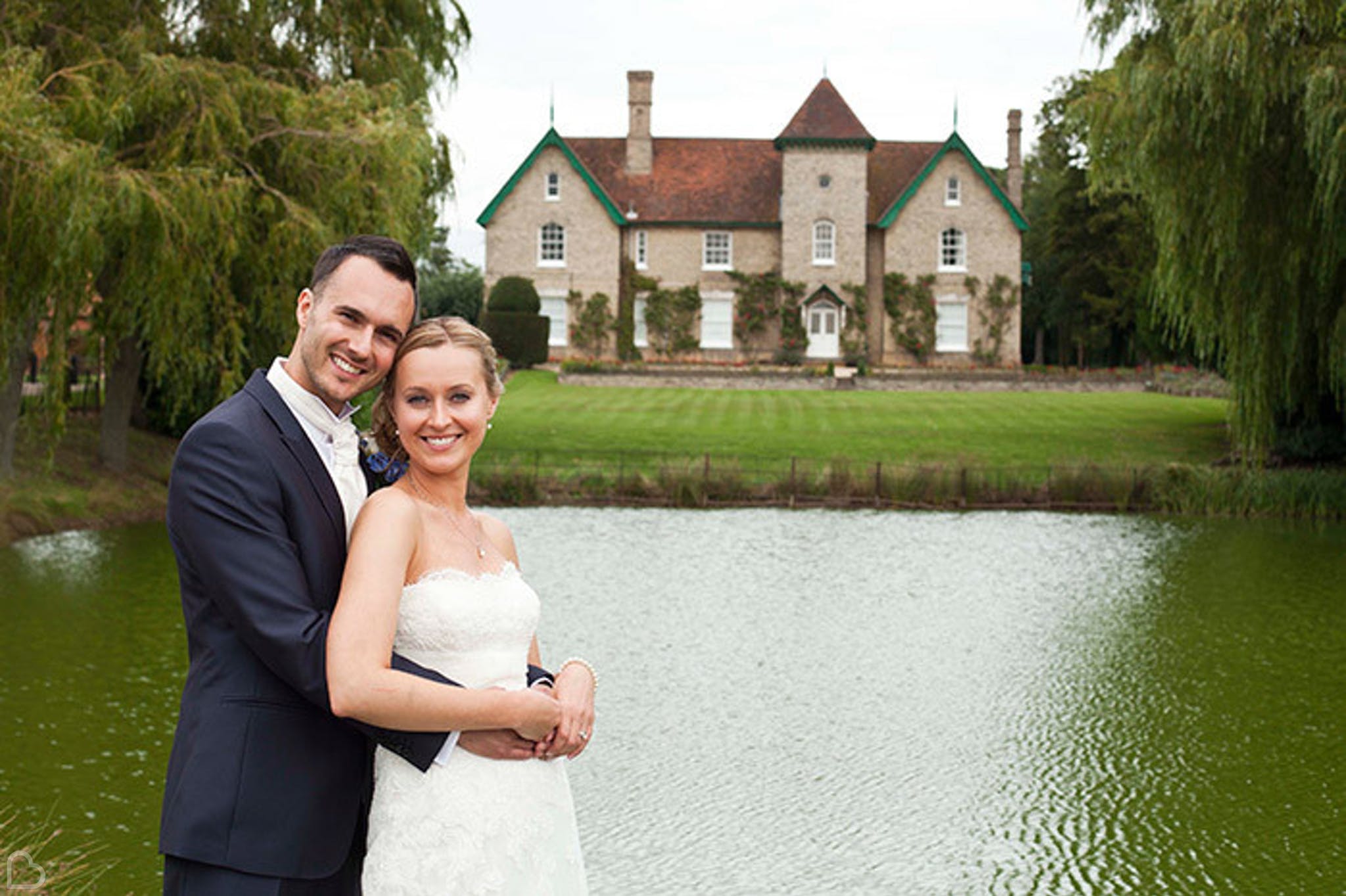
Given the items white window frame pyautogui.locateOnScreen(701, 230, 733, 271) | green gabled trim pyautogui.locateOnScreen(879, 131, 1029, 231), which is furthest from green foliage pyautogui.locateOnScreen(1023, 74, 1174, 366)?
white window frame pyautogui.locateOnScreen(701, 230, 733, 271)

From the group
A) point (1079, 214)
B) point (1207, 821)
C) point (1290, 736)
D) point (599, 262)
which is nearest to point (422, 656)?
point (1207, 821)

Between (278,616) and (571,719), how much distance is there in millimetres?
648

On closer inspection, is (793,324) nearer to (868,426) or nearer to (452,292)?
(868,426)

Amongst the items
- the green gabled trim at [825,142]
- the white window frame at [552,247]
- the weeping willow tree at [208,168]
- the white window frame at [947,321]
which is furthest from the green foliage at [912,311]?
the weeping willow tree at [208,168]

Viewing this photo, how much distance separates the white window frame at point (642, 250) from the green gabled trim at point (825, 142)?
4667mm

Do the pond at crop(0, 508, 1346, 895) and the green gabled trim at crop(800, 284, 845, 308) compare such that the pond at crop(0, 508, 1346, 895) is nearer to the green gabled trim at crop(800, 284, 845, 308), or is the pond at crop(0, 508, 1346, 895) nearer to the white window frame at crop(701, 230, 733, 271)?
the green gabled trim at crop(800, 284, 845, 308)

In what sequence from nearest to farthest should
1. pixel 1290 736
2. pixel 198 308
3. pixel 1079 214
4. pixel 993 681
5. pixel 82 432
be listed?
pixel 1290 736 < pixel 993 681 < pixel 198 308 < pixel 82 432 < pixel 1079 214

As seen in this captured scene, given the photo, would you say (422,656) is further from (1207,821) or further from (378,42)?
(378,42)

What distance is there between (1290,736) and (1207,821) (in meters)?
2.07

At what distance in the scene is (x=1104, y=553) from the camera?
17.6 meters

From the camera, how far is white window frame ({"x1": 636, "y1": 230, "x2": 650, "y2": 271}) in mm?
45969

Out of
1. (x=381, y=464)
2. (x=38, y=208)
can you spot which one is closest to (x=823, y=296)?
(x=38, y=208)

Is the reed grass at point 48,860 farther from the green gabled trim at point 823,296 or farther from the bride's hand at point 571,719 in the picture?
the green gabled trim at point 823,296

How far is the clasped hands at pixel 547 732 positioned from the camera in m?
3.12
